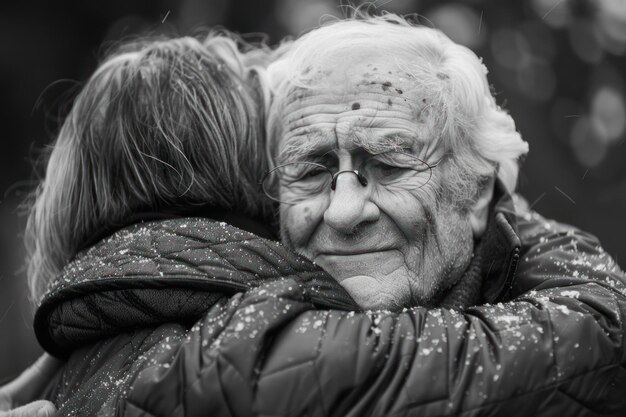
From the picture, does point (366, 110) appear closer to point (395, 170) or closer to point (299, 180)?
point (395, 170)

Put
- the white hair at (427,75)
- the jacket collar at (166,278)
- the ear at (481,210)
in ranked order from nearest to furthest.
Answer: the jacket collar at (166,278) → the white hair at (427,75) → the ear at (481,210)

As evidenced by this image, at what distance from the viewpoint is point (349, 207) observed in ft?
8.61

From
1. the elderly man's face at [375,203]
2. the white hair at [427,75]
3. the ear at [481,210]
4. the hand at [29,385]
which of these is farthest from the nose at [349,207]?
the hand at [29,385]

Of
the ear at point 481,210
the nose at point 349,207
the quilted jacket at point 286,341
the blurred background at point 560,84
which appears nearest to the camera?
the quilted jacket at point 286,341

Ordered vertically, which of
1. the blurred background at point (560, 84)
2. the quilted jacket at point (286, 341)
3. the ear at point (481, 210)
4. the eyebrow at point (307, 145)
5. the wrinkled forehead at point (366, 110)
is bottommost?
the blurred background at point (560, 84)

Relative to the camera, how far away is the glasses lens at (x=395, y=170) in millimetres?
2721

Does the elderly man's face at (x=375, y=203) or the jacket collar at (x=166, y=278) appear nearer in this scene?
the jacket collar at (x=166, y=278)

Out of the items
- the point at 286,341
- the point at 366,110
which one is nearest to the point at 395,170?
the point at 366,110

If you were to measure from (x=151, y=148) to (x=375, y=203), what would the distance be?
29.8 inches

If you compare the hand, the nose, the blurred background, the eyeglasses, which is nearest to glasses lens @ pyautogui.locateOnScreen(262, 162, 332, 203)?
the eyeglasses

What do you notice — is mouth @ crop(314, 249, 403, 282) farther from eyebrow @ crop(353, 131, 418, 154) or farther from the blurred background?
the blurred background

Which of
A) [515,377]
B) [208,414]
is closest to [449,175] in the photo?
[515,377]

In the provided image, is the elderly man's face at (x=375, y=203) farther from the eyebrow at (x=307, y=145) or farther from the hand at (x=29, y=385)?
the hand at (x=29, y=385)

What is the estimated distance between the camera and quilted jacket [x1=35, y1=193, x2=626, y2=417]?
1.98 metres
